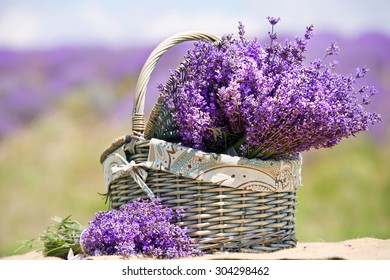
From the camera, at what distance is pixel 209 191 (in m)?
2.21

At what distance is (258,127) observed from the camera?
210 cm

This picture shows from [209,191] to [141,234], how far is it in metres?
0.32

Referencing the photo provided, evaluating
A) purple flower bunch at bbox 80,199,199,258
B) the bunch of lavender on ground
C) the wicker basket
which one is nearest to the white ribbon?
the wicker basket

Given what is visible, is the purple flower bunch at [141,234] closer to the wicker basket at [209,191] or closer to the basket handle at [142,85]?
the wicker basket at [209,191]

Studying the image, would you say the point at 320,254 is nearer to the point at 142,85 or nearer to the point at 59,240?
the point at 142,85

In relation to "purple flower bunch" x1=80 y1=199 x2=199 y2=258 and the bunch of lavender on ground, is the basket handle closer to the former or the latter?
"purple flower bunch" x1=80 y1=199 x2=199 y2=258

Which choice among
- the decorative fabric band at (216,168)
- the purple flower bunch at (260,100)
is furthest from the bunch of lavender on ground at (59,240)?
the purple flower bunch at (260,100)

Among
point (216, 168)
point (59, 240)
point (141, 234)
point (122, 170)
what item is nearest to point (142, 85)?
point (122, 170)

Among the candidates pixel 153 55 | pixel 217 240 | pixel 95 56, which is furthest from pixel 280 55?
pixel 95 56

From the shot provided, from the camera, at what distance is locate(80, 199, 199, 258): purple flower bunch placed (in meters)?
2.10

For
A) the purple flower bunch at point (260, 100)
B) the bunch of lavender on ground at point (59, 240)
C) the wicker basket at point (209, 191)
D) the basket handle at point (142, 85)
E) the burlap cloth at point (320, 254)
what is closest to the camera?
the burlap cloth at point (320, 254)

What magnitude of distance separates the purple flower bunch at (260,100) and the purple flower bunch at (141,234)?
322 millimetres

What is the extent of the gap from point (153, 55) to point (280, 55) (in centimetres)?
56

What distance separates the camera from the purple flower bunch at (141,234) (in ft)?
6.90
